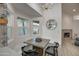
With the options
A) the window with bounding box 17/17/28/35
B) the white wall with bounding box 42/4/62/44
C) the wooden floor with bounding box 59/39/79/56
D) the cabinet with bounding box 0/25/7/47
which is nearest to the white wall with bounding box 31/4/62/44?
the white wall with bounding box 42/4/62/44

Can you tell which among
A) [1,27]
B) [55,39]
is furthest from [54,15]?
[1,27]

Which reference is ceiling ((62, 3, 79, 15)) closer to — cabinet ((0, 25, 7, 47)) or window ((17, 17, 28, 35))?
window ((17, 17, 28, 35))

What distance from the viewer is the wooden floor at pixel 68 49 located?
1612mm

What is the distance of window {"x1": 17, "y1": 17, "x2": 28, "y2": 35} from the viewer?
1.64 meters

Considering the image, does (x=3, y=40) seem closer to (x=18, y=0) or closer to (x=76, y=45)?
(x=18, y=0)

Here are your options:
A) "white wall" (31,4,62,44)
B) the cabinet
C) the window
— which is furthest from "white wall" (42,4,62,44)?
the cabinet

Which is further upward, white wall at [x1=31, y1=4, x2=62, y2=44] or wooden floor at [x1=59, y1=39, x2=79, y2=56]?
white wall at [x1=31, y1=4, x2=62, y2=44]

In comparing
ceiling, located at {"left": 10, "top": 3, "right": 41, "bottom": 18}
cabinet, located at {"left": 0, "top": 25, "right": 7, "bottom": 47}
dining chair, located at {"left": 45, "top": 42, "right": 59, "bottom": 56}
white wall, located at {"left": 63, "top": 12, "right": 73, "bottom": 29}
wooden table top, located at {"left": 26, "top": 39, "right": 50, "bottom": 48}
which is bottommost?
dining chair, located at {"left": 45, "top": 42, "right": 59, "bottom": 56}

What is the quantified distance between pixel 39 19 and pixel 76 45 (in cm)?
61

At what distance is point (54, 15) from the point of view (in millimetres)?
1661

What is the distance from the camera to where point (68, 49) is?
1635 millimetres

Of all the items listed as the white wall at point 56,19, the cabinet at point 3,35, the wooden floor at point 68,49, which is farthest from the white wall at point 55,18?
the cabinet at point 3,35

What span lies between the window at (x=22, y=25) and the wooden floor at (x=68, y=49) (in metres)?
0.54

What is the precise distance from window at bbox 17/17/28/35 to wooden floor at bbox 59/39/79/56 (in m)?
0.54
